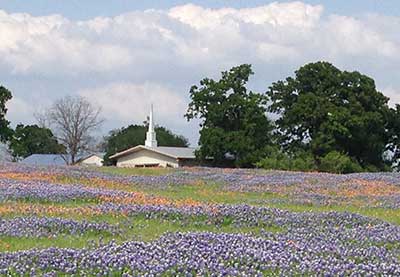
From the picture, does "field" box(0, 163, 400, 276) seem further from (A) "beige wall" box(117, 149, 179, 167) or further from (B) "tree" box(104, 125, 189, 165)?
(B) "tree" box(104, 125, 189, 165)

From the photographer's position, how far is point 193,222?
565 inches

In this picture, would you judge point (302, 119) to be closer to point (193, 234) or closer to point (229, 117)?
point (229, 117)

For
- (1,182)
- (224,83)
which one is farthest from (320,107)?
(1,182)

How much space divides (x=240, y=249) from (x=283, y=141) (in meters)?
57.1

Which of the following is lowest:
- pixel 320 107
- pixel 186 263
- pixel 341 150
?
pixel 186 263

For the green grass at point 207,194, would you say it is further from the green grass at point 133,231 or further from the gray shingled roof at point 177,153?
the gray shingled roof at point 177,153

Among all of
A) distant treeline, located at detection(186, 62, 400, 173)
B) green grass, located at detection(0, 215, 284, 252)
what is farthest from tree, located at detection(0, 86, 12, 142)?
green grass, located at detection(0, 215, 284, 252)

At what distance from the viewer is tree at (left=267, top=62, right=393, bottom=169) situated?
199ft

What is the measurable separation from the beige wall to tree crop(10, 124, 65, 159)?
25.7m

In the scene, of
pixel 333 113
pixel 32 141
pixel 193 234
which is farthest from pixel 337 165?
pixel 32 141

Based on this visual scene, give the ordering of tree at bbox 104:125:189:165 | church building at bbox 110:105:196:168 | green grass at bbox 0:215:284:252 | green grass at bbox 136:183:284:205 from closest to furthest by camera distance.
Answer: green grass at bbox 0:215:284:252
green grass at bbox 136:183:284:205
church building at bbox 110:105:196:168
tree at bbox 104:125:189:165

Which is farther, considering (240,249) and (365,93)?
(365,93)

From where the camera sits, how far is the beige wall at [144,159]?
78875 mm

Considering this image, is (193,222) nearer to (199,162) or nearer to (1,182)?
(1,182)
